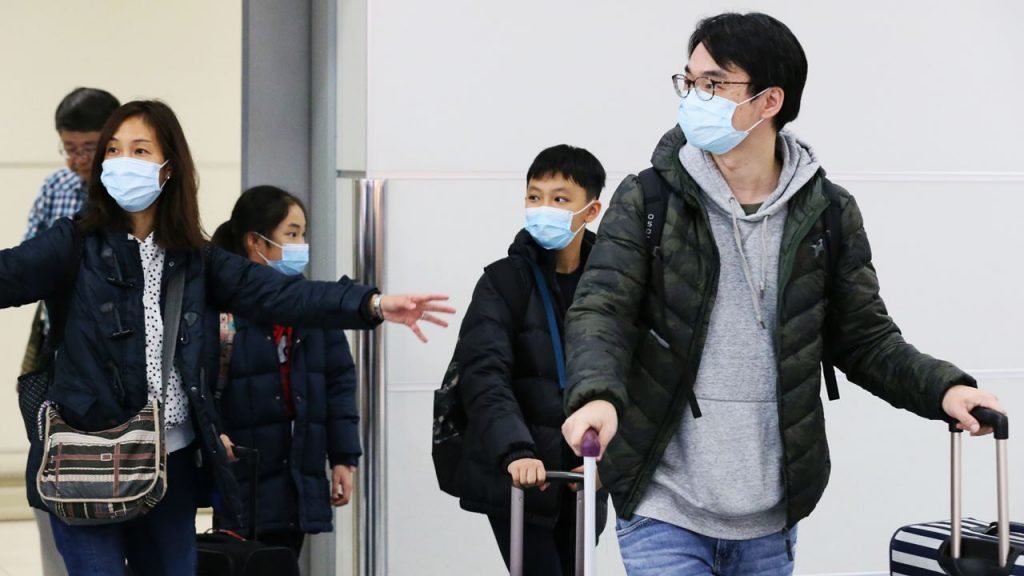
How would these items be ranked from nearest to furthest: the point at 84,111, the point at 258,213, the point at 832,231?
1. the point at 832,231
2. the point at 84,111
3. the point at 258,213

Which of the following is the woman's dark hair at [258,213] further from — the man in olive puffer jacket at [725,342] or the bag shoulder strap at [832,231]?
the bag shoulder strap at [832,231]

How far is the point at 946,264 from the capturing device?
6.28 metres

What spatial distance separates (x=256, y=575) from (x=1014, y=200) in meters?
3.51

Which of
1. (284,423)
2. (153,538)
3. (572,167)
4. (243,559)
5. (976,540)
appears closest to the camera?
(976,540)

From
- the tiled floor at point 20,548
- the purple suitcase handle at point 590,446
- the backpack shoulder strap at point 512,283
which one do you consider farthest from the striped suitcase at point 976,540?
the tiled floor at point 20,548

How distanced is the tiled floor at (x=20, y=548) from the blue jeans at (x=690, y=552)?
484cm

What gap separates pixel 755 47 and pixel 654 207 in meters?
0.40

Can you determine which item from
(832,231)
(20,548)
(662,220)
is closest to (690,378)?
(662,220)

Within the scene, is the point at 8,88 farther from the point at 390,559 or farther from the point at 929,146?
the point at 929,146

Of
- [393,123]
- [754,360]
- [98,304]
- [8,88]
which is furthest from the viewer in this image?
[8,88]

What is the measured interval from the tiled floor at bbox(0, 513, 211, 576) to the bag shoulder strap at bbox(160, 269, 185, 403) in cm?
349

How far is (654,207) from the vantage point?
10.1ft

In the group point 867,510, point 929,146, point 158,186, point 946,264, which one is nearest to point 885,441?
point 867,510

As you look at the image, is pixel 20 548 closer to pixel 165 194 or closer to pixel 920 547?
pixel 165 194
